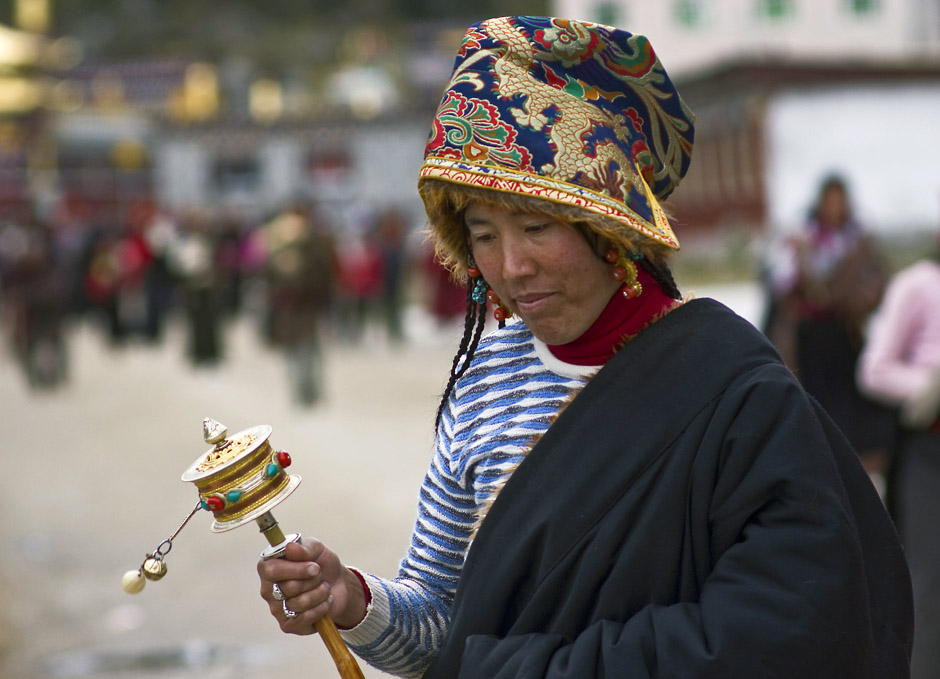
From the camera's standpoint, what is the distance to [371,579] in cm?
231

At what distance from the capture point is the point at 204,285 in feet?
62.6

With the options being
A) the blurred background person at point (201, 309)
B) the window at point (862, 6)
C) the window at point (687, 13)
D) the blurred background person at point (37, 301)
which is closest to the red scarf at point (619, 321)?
the blurred background person at point (37, 301)

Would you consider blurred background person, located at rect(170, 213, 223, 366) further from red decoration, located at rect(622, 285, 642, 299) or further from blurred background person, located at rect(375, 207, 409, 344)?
red decoration, located at rect(622, 285, 642, 299)

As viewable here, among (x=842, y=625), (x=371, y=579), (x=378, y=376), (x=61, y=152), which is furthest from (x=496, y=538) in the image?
(x=61, y=152)

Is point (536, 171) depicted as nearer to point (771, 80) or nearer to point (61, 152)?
point (771, 80)

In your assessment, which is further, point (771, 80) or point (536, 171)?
point (771, 80)

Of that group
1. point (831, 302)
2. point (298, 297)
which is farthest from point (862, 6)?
point (831, 302)

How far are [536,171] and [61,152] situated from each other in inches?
2155

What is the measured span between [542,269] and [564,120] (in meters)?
0.22

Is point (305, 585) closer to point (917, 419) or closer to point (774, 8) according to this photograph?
point (917, 419)

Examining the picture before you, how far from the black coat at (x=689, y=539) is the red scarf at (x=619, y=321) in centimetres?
5

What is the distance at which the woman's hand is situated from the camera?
2.09 meters

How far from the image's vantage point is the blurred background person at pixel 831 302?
8008 mm

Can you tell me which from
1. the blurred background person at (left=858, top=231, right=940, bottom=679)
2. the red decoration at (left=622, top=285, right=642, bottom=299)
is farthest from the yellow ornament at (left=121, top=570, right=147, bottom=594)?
the blurred background person at (left=858, top=231, right=940, bottom=679)
